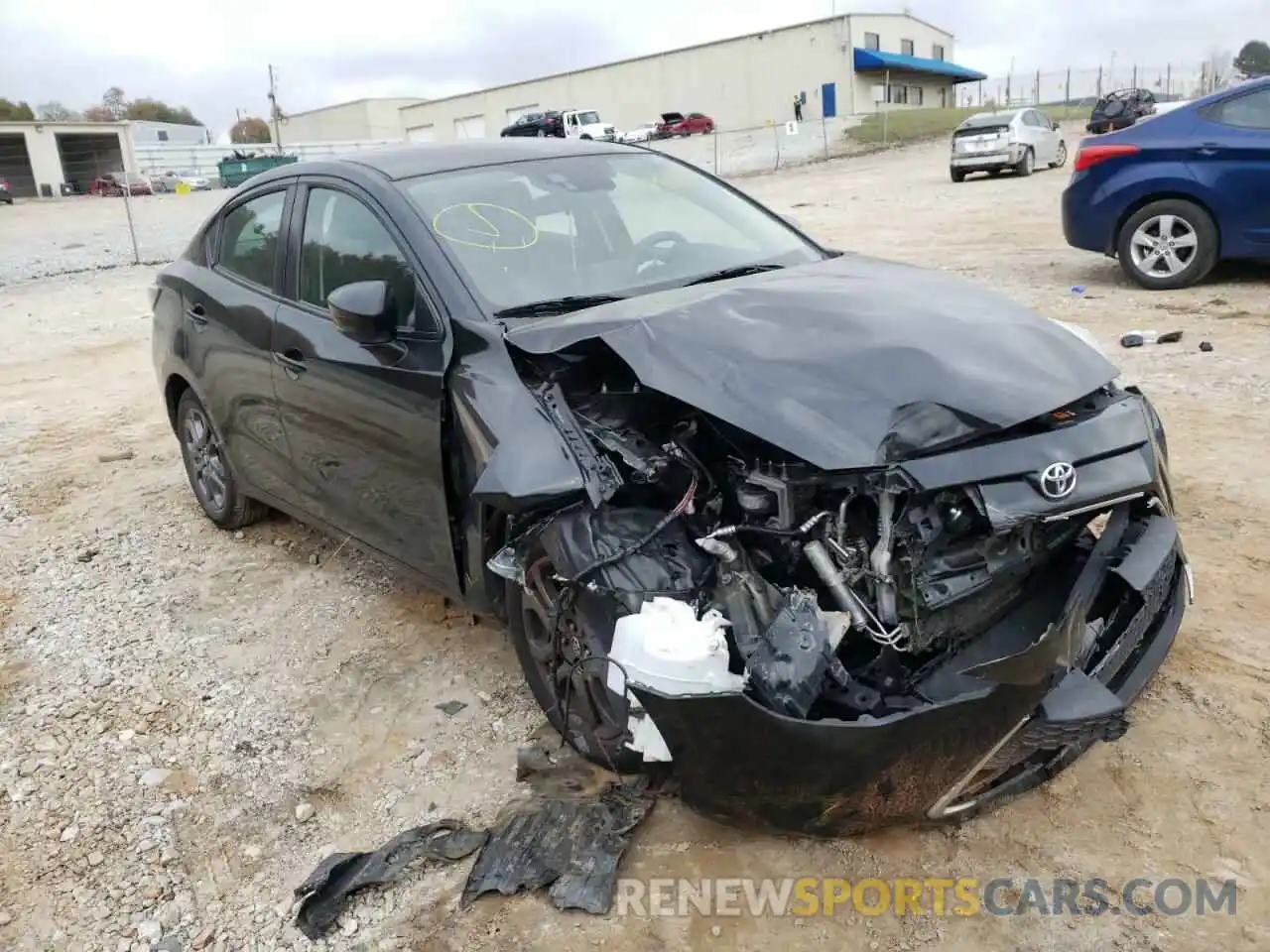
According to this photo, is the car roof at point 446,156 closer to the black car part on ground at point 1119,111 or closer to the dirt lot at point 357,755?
the dirt lot at point 357,755

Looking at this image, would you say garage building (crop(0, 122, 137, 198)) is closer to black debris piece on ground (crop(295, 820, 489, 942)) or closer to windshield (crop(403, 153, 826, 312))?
windshield (crop(403, 153, 826, 312))

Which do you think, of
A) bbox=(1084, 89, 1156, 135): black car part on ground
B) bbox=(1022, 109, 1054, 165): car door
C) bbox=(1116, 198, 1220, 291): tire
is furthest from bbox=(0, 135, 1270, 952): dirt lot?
bbox=(1084, 89, 1156, 135): black car part on ground

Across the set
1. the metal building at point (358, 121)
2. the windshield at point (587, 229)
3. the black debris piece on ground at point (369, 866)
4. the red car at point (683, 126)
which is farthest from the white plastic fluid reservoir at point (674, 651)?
the metal building at point (358, 121)

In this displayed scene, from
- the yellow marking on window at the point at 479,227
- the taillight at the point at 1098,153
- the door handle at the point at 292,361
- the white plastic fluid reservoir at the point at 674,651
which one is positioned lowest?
the white plastic fluid reservoir at the point at 674,651

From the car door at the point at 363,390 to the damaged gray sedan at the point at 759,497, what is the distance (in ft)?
0.06

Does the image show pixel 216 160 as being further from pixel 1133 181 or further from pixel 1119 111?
pixel 1133 181

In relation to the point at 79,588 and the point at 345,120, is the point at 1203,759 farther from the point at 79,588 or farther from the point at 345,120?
the point at 345,120

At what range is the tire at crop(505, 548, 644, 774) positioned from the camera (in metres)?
2.72

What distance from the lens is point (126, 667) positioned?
4.10m

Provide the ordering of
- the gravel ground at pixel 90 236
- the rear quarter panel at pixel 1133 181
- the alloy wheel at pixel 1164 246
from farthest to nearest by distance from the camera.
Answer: the gravel ground at pixel 90 236
the alloy wheel at pixel 1164 246
the rear quarter panel at pixel 1133 181

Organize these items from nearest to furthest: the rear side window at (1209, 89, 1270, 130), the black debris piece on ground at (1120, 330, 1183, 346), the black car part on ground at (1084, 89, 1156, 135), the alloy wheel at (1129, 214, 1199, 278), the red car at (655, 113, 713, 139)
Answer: the black debris piece on ground at (1120, 330, 1183, 346)
the rear side window at (1209, 89, 1270, 130)
the alloy wheel at (1129, 214, 1199, 278)
the black car part on ground at (1084, 89, 1156, 135)
the red car at (655, 113, 713, 139)

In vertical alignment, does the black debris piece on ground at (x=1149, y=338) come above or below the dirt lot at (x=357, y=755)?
above

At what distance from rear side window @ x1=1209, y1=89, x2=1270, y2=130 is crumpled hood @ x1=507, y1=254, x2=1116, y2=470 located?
6.45m

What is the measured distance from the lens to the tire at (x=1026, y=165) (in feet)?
71.6
